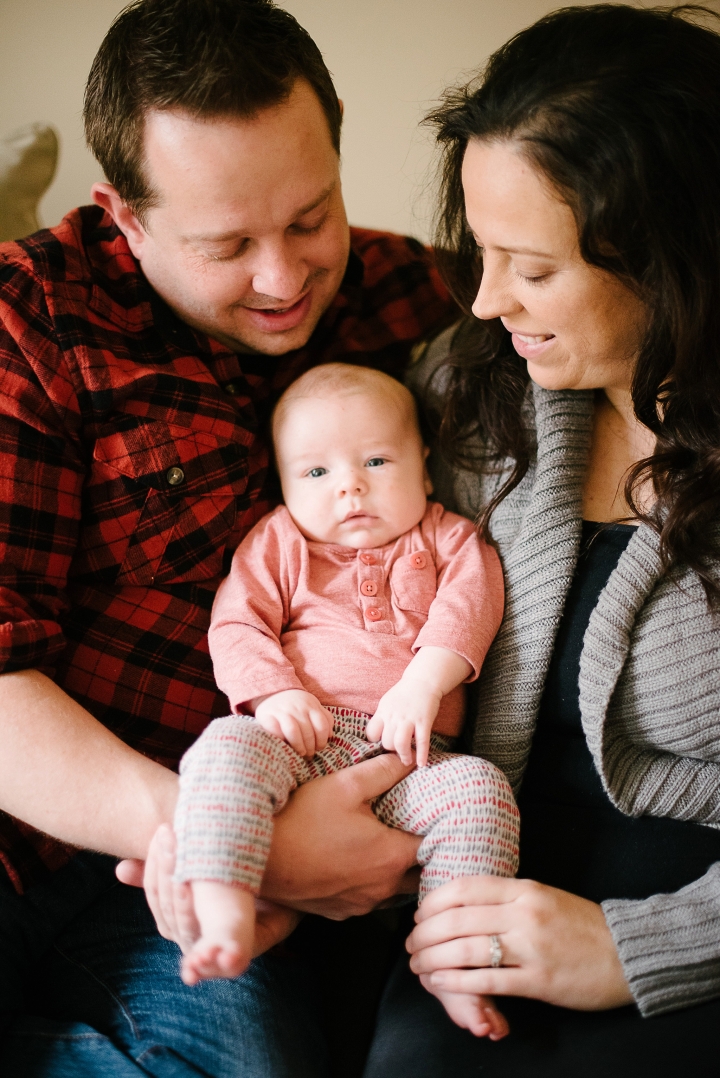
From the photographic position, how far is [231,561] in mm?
1302

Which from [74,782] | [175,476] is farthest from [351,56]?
[74,782]

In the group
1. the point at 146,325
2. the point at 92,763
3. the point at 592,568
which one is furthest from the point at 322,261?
the point at 92,763

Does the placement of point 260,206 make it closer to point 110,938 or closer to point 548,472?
point 548,472

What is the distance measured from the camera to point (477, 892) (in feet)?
3.24

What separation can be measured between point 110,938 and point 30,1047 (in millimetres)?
163

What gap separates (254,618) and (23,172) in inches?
41.5

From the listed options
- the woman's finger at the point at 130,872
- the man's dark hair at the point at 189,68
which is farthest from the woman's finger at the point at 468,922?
the man's dark hair at the point at 189,68

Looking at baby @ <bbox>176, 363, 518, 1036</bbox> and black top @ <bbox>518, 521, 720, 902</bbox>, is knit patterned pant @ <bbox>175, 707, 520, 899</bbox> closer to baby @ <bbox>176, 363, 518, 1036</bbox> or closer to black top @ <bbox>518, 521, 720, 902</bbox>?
baby @ <bbox>176, 363, 518, 1036</bbox>

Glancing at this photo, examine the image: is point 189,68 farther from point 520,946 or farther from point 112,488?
point 520,946

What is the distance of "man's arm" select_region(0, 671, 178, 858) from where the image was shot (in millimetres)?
1069

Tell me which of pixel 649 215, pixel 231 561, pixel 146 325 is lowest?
pixel 231 561

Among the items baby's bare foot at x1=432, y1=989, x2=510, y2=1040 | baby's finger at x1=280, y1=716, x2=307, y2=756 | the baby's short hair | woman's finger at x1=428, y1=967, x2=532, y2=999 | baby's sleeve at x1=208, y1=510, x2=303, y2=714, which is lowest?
baby's bare foot at x1=432, y1=989, x2=510, y2=1040

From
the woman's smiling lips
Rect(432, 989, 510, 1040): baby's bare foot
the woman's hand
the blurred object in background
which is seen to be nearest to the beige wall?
the blurred object in background

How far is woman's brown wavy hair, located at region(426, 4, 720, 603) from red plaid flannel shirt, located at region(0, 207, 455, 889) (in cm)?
55
